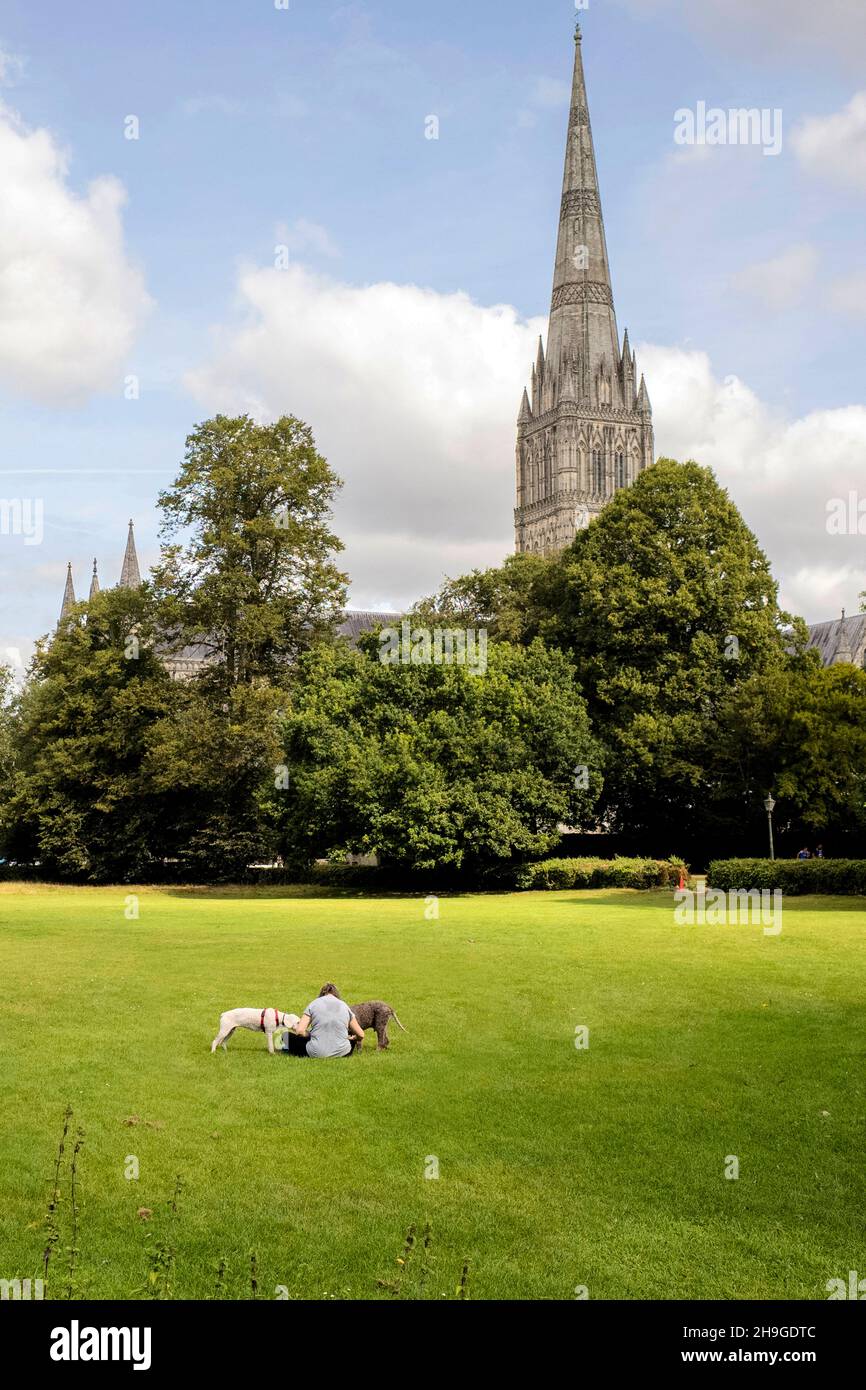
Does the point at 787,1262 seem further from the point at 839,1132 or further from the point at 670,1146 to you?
the point at 839,1132

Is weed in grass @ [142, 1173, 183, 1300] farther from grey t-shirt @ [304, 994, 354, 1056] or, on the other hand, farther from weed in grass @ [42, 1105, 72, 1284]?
grey t-shirt @ [304, 994, 354, 1056]

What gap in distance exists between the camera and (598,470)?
150500 mm

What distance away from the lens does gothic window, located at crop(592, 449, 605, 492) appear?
149750 millimetres

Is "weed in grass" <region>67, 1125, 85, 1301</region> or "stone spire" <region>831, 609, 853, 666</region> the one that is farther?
"stone spire" <region>831, 609, 853, 666</region>

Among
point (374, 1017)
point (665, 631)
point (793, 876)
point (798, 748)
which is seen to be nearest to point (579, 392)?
point (665, 631)

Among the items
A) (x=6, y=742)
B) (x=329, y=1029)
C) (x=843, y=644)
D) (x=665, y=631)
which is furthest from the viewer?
(x=843, y=644)

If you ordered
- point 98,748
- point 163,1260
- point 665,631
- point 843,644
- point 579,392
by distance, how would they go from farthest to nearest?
point 579,392 → point 843,644 → point 98,748 → point 665,631 → point 163,1260

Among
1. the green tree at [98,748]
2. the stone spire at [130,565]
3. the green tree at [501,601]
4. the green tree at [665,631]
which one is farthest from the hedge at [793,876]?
the stone spire at [130,565]

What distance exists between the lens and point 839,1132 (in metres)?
12.2

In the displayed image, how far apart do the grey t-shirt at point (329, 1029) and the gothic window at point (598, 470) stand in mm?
139296

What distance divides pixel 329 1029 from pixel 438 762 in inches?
1335

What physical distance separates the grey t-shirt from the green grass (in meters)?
0.42

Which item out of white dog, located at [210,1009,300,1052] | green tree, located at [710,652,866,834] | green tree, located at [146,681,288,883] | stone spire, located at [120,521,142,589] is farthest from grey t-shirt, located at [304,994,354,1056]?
stone spire, located at [120,521,142,589]

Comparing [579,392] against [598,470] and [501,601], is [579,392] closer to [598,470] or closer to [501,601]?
[598,470]
